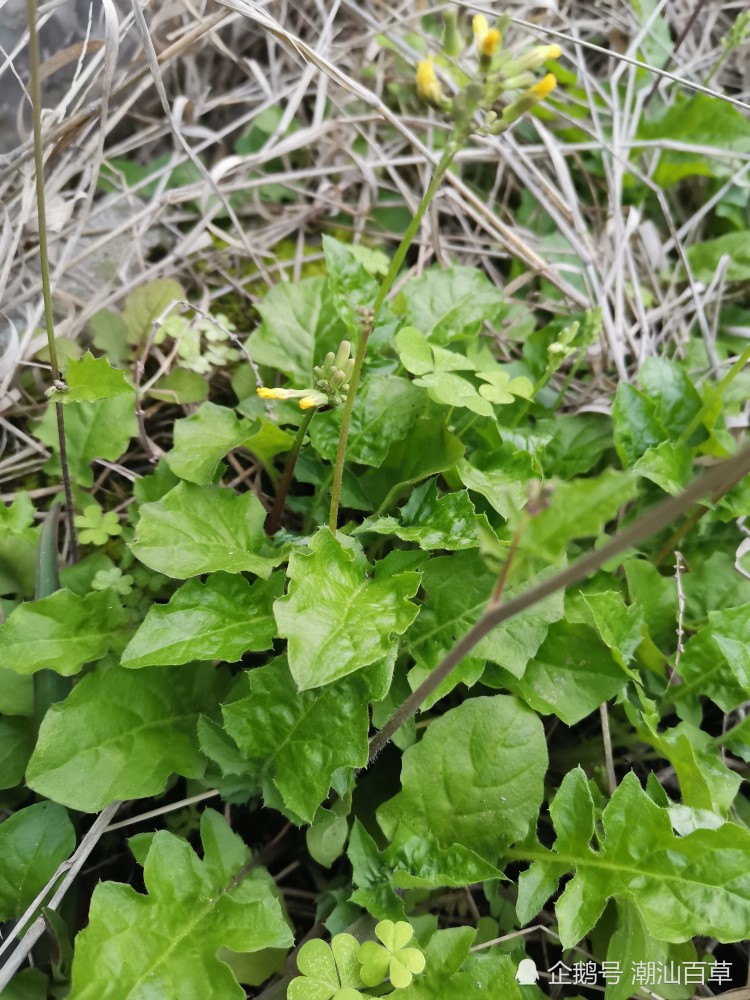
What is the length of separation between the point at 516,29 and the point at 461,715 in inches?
107

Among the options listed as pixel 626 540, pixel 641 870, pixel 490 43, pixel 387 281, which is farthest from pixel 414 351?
pixel 641 870

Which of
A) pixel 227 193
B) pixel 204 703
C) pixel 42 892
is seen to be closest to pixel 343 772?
pixel 204 703

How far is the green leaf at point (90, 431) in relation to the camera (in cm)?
200

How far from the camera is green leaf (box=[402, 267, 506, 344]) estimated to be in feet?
6.98

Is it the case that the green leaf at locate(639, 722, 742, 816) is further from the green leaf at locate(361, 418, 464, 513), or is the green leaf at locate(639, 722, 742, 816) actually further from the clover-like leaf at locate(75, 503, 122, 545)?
the clover-like leaf at locate(75, 503, 122, 545)

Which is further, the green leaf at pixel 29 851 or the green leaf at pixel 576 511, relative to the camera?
the green leaf at pixel 29 851

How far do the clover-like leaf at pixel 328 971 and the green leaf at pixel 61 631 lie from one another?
743 mm

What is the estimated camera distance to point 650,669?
1963 mm

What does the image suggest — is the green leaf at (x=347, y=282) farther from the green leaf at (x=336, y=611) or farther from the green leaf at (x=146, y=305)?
the green leaf at (x=336, y=611)

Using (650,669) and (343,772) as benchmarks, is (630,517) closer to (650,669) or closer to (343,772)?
(650,669)

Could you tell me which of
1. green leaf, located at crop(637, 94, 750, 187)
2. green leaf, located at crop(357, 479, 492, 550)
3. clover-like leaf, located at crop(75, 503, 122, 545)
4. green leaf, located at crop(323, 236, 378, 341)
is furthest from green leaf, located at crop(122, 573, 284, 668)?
green leaf, located at crop(637, 94, 750, 187)

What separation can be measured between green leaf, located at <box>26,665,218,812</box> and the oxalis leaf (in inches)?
30.5

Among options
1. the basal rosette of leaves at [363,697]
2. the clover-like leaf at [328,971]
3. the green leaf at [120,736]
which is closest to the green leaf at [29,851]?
the basal rosette of leaves at [363,697]

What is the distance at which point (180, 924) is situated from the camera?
1.53 metres
